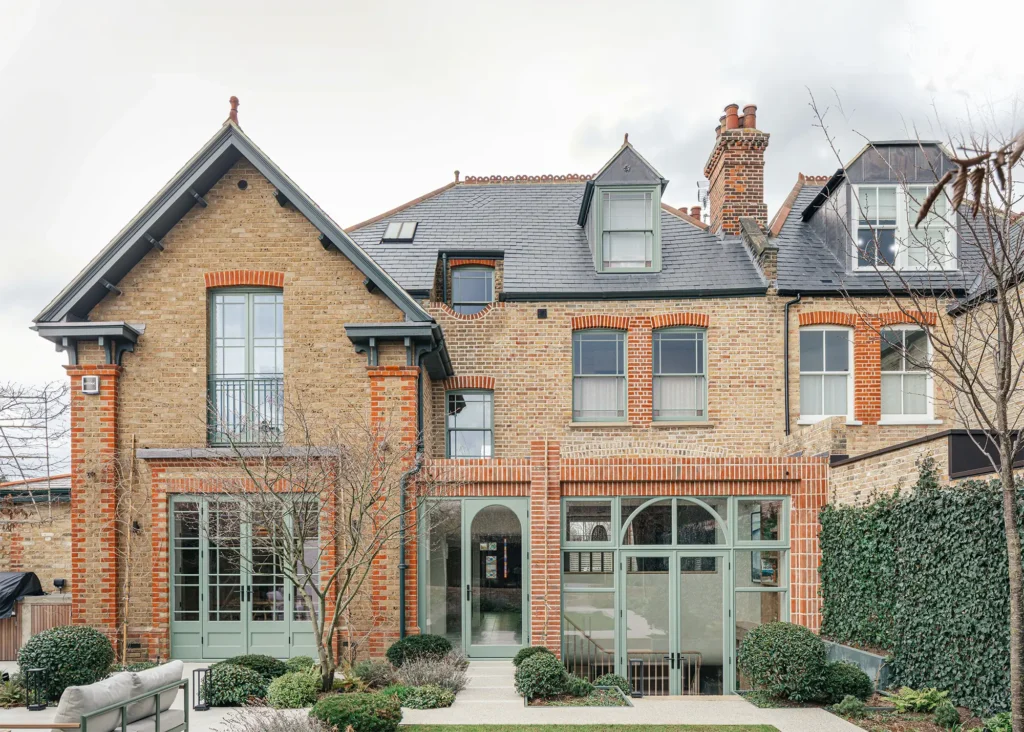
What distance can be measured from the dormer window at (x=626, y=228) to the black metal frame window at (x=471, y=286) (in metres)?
2.56

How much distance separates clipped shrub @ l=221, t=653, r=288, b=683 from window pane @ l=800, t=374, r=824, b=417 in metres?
11.3

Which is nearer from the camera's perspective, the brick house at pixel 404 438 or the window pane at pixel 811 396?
the brick house at pixel 404 438

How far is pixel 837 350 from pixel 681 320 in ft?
11.0

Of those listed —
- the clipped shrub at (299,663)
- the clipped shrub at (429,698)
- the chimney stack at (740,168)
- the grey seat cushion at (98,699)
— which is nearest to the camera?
the grey seat cushion at (98,699)

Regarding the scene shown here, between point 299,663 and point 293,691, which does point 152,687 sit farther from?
point 299,663

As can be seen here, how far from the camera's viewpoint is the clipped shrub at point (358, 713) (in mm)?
8742

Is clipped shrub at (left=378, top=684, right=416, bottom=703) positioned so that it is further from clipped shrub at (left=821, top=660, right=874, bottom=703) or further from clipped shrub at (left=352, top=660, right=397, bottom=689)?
clipped shrub at (left=821, top=660, right=874, bottom=703)

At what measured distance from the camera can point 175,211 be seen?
13500 mm

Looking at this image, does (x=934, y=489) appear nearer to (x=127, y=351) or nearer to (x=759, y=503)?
(x=759, y=503)

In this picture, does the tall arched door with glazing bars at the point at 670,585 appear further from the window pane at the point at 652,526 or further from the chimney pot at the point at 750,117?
the chimney pot at the point at 750,117

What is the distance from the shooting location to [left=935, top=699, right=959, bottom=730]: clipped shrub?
894 cm

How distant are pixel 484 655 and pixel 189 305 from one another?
762 cm

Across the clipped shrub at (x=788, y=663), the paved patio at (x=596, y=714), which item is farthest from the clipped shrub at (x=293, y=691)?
the clipped shrub at (x=788, y=663)

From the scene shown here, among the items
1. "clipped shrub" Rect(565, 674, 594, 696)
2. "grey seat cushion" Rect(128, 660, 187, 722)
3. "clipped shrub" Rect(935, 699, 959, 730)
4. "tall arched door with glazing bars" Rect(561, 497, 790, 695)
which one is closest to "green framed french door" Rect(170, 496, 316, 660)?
"grey seat cushion" Rect(128, 660, 187, 722)
